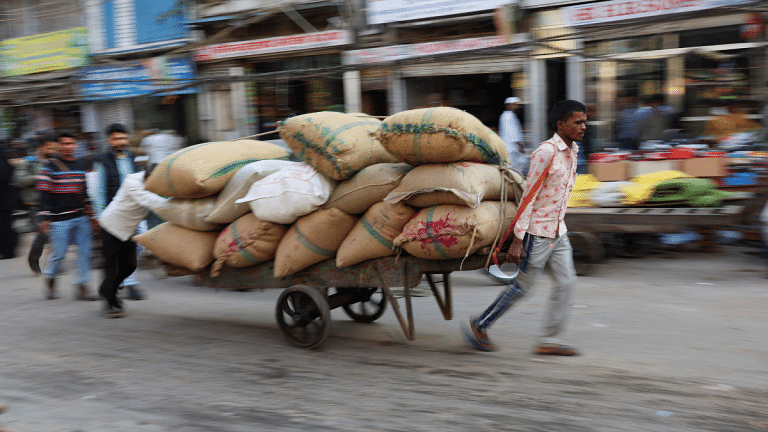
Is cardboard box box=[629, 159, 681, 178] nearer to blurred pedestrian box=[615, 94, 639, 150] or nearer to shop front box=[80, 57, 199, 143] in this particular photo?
blurred pedestrian box=[615, 94, 639, 150]

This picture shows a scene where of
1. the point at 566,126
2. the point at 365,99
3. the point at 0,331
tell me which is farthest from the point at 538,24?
the point at 0,331

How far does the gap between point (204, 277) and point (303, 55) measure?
29.6 ft

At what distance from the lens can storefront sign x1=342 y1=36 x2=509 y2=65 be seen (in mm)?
10609

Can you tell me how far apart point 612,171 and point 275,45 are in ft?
26.7

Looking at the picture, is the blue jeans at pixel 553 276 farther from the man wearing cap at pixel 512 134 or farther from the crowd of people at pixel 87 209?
the man wearing cap at pixel 512 134

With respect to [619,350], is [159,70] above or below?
above

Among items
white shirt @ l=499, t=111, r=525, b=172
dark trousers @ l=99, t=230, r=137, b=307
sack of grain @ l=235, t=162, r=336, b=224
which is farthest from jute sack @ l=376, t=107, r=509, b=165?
white shirt @ l=499, t=111, r=525, b=172

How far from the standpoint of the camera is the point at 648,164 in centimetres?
694

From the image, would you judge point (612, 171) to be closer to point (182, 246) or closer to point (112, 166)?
point (182, 246)

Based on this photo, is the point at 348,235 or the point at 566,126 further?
the point at 348,235

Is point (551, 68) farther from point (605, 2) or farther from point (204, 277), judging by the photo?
point (204, 277)

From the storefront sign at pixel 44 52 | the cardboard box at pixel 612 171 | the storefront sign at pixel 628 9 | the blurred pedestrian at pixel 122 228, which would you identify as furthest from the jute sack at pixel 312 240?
the storefront sign at pixel 44 52

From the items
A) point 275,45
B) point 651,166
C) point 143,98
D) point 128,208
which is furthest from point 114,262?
point 143,98

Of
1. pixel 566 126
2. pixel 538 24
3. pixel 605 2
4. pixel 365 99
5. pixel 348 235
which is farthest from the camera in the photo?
pixel 365 99
